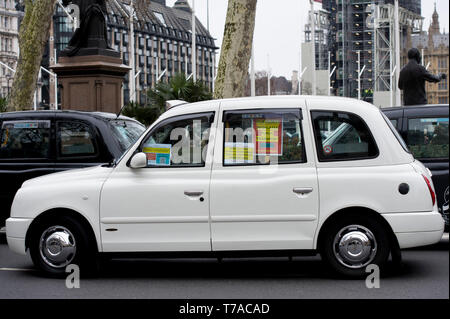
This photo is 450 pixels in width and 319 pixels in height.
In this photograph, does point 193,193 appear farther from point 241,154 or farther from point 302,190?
point 302,190

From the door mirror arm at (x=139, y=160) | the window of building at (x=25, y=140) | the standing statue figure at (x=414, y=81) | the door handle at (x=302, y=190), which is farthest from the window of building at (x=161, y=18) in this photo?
the door handle at (x=302, y=190)

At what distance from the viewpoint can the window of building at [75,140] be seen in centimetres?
1055

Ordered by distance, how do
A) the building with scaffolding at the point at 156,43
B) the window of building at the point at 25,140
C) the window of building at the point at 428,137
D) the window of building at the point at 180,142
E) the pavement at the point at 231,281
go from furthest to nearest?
the building with scaffolding at the point at 156,43
the window of building at the point at 25,140
the window of building at the point at 428,137
the window of building at the point at 180,142
the pavement at the point at 231,281

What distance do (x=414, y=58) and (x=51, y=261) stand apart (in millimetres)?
7790

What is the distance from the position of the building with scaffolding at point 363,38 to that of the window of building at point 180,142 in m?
83.3

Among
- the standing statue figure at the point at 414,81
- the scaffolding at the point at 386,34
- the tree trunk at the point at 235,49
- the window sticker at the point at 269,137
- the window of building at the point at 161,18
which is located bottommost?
the window sticker at the point at 269,137

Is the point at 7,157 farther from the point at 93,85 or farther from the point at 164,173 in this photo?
the point at 93,85

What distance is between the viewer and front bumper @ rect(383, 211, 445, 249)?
26.0 feet

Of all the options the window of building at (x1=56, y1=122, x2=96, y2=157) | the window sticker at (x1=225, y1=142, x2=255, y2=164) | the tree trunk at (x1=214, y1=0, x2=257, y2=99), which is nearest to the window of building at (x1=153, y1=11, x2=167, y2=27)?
the tree trunk at (x1=214, y1=0, x2=257, y2=99)

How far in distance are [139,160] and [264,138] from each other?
3.83 feet

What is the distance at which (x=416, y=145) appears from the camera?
34.0 ft

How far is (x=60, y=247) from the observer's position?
846 centimetres

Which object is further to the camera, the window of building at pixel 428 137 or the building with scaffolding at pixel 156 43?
the building with scaffolding at pixel 156 43

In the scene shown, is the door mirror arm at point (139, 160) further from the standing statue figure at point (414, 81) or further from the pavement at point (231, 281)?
the standing statue figure at point (414, 81)
